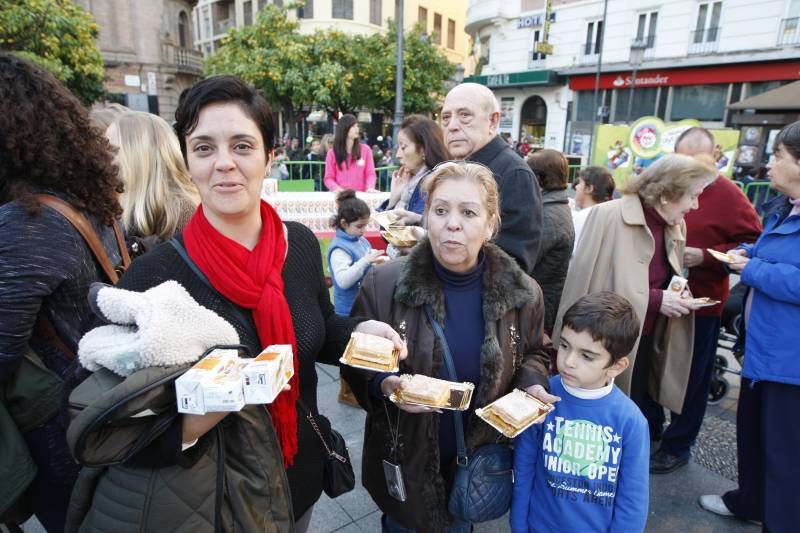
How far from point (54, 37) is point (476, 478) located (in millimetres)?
17973

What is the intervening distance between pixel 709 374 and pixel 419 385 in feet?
8.84

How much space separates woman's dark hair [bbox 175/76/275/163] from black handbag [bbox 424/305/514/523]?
1.01m

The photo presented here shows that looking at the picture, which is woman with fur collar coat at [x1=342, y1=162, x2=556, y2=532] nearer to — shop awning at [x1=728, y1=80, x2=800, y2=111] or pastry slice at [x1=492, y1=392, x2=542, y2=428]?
pastry slice at [x1=492, y1=392, x2=542, y2=428]

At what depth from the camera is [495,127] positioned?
10.7 feet

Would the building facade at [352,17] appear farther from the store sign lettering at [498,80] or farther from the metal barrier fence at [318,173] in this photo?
the metal barrier fence at [318,173]

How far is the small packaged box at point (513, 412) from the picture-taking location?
1.74m

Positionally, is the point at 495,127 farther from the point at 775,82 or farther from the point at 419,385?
the point at 775,82

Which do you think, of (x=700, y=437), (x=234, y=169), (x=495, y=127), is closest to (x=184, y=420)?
(x=234, y=169)

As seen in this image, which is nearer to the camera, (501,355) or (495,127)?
(501,355)

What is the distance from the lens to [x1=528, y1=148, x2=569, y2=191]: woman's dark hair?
12.3ft

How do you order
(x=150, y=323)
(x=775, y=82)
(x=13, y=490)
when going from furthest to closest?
(x=775, y=82) < (x=13, y=490) < (x=150, y=323)

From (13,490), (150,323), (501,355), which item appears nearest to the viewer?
(150,323)

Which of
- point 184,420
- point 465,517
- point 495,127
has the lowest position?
point 465,517

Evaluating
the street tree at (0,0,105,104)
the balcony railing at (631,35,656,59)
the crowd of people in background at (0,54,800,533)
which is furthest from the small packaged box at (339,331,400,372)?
the balcony railing at (631,35,656,59)
